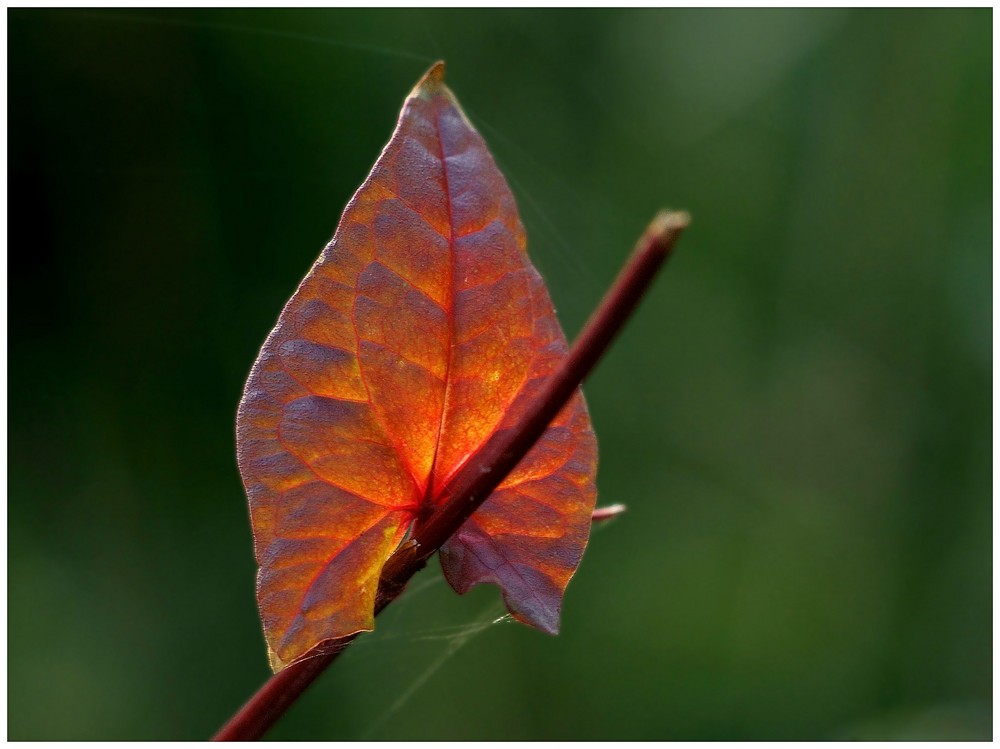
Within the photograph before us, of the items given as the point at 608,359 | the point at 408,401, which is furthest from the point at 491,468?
the point at 608,359

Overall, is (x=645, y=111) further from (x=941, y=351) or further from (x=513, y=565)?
(x=513, y=565)

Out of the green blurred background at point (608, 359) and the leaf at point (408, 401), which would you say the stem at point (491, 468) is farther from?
the green blurred background at point (608, 359)

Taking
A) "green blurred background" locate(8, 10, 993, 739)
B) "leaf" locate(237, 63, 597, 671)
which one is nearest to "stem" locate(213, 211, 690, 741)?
"leaf" locate(237, 63, 597, 671)

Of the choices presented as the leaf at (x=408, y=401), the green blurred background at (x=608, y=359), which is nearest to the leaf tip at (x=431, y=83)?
the leaf at (x=408, y=401)

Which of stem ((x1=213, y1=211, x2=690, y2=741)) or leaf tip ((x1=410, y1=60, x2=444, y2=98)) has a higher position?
leaf tip ((x1=410, y1=60, x2=444, y2=98))

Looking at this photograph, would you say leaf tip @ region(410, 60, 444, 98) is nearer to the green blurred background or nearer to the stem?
the stem

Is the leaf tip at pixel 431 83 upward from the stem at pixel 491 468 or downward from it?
upward

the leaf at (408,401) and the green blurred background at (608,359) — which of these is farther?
the green blurred background at (608,359)

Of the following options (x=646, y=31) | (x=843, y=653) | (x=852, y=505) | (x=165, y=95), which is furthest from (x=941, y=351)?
(x=165, y=95)

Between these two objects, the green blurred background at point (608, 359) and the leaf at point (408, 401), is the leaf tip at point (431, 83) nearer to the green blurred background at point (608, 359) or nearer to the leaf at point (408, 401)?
→ the leaf at point (408, 401)
